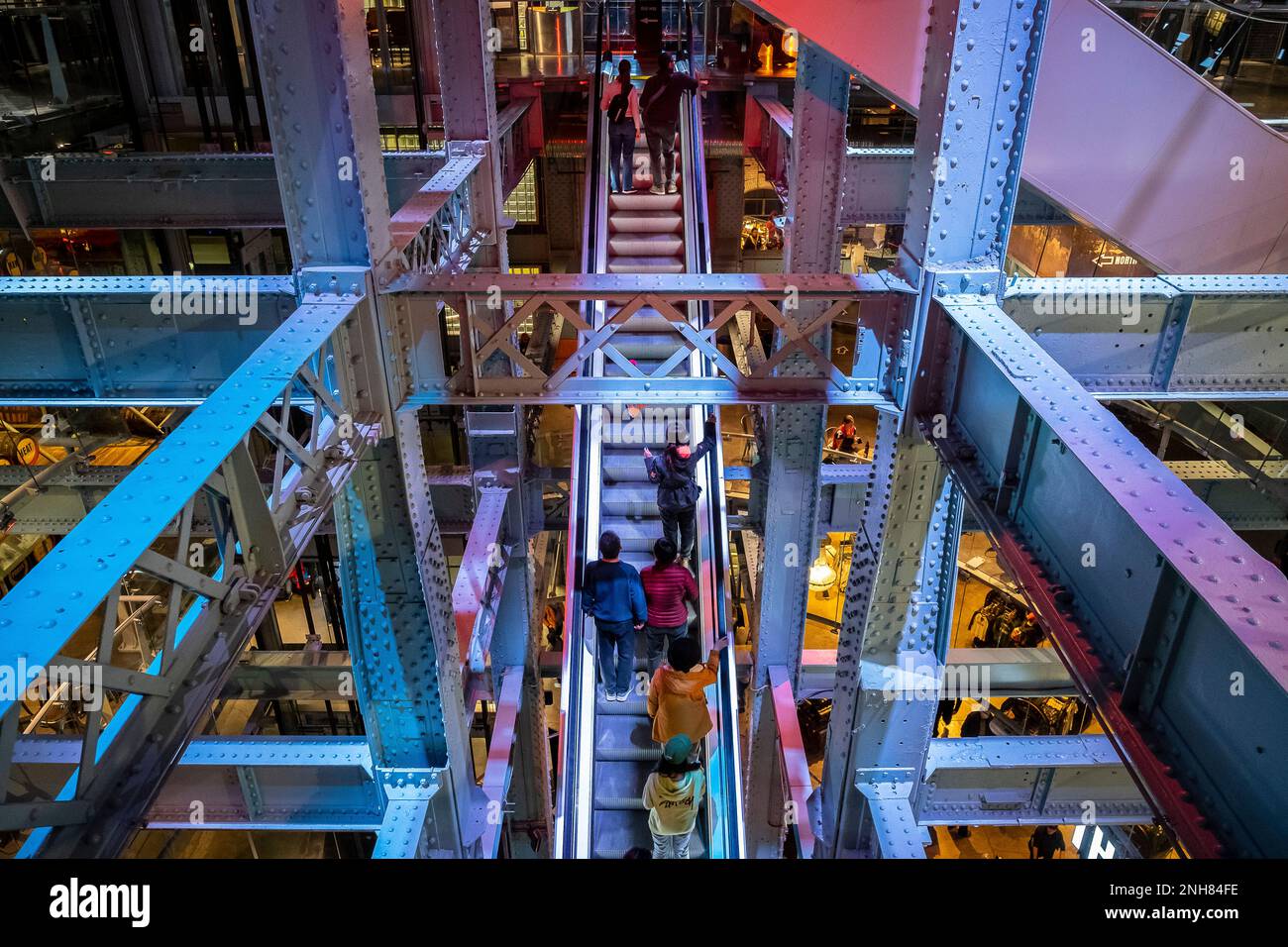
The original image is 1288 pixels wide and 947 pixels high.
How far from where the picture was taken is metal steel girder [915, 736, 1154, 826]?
7352mm

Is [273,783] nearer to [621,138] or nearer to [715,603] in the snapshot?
[715,603]

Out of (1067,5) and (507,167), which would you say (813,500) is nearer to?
(1067,5)

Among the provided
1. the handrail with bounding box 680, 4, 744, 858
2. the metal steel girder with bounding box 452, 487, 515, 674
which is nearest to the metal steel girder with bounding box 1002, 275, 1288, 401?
the handrail with bounding box 680, 4, 744, 858

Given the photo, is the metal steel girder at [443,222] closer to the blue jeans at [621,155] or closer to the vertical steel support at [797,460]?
the vertical steel support at [797,460]

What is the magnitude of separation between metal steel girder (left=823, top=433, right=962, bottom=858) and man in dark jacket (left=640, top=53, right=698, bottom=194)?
783 cm

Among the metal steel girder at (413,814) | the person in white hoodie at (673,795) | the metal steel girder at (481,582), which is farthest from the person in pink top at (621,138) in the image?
the metal steel girder at (413,814)

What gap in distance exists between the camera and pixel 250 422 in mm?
3627

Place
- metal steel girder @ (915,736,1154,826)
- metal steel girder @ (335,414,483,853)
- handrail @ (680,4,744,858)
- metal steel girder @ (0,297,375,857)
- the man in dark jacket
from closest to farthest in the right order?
metal steel girder @ (0,297,375,857) < metal steel girder @ (335,414,483,853) < metal steel girder @ (915,736,1154,826) < handrail @ (680,4,744,858) < the man in dark jacket

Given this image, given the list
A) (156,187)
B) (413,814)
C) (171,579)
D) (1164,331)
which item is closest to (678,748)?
(413,814)

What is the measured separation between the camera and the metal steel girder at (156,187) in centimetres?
894

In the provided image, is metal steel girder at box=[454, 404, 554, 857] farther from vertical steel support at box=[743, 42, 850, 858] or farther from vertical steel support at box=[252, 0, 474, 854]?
vertical steel support at box=[743, 42, 850, 858]

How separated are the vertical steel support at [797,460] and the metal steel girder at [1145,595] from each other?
317 centimetres
